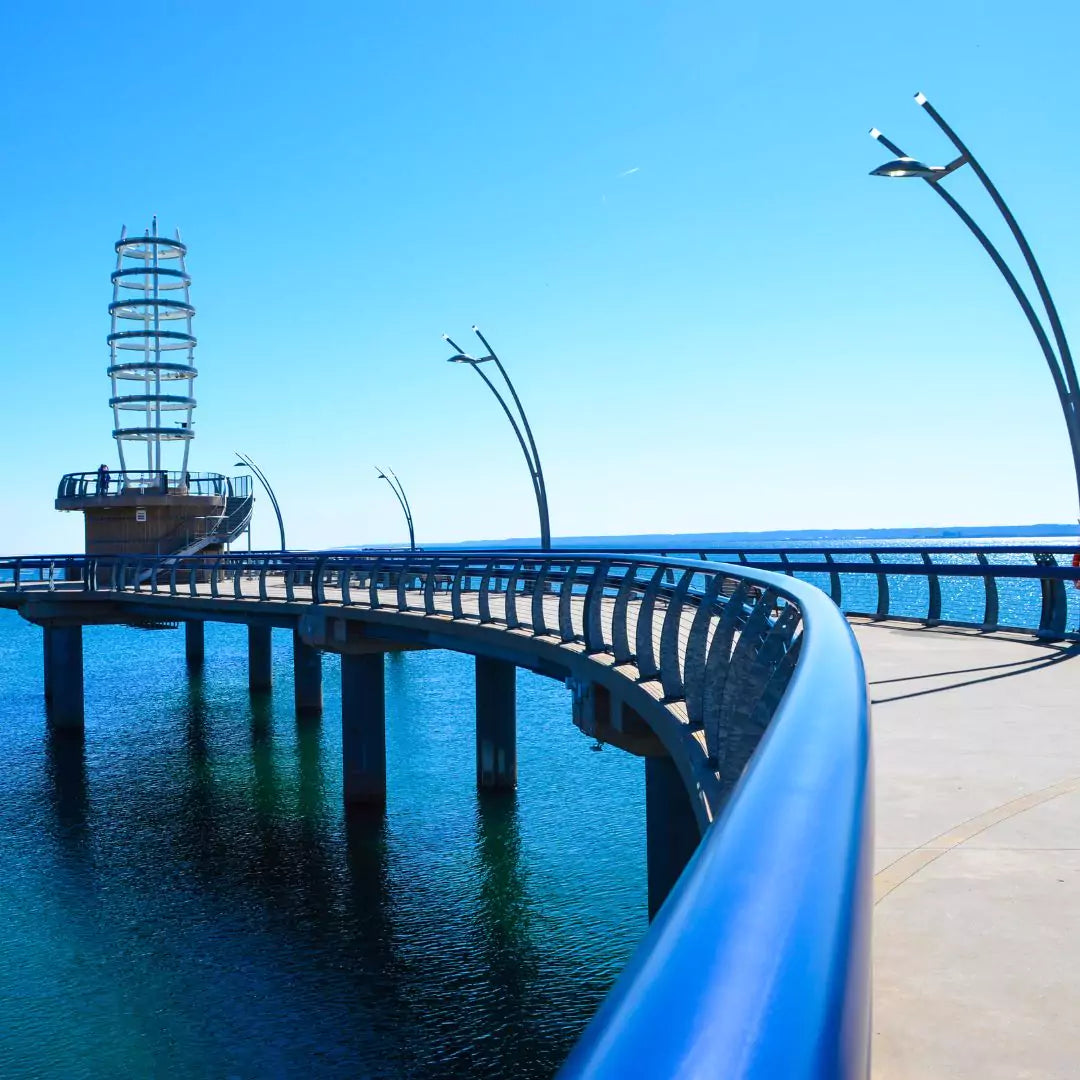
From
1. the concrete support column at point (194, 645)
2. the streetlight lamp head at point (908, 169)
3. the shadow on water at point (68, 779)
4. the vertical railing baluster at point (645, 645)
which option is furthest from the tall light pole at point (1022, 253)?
the concrete support column at point (194, 645)

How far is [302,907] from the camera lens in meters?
18.0

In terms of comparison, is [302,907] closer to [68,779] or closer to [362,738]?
[362,738]

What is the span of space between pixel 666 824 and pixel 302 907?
8141 mm

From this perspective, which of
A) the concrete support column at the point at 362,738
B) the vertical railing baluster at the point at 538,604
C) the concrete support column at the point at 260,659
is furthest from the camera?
the concrete support column at the point at 260,659

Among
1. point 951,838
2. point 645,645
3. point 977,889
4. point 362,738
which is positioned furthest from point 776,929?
point 362,738

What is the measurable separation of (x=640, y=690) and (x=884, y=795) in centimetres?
441

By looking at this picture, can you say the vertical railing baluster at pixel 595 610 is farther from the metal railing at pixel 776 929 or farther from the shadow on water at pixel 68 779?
the shadow on water at pixel 68 779

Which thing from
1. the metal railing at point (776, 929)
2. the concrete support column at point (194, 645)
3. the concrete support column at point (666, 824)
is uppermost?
the metal railing at point (776, 929)

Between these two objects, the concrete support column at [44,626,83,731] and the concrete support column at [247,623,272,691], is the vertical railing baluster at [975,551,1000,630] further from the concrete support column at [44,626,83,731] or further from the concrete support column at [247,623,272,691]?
the concrete support column at [247,623,272,691]

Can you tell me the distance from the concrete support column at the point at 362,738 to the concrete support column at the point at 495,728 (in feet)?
6.89

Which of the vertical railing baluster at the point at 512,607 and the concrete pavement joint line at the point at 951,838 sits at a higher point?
the vertical railing baluster at the point at 512,607

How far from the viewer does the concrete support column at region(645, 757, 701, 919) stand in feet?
38.5

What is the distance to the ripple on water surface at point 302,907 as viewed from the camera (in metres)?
13.2

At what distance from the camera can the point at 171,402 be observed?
63156 mm
